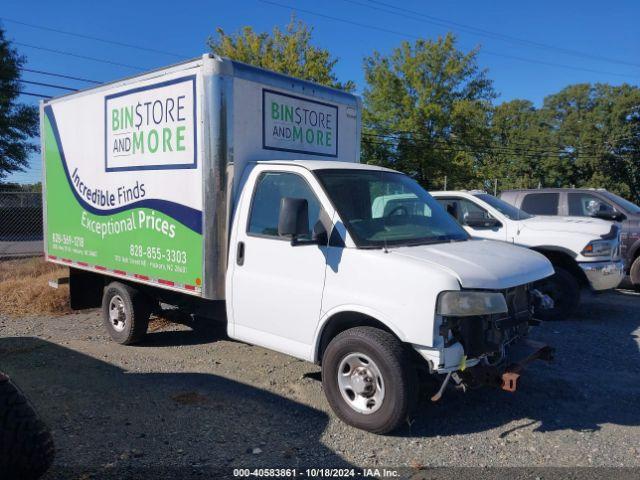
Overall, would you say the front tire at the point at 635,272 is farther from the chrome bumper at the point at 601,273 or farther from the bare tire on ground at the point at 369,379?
the bare tire on ground at the point at 369,379

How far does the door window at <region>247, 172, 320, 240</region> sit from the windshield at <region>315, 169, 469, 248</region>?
0.78 feet

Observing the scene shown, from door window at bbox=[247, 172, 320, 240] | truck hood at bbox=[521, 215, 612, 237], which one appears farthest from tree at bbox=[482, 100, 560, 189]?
door window at bbox=[247, 172, 320, 240]

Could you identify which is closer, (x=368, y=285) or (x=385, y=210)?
(x=368, y=285)

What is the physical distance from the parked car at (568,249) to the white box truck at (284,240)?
3.28m

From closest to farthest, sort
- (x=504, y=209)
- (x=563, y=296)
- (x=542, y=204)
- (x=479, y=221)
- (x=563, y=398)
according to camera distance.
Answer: (x=563, y=398), (x=563, y=296), (x=479, y=221), (x=504, y=209), (x=542, y=204)

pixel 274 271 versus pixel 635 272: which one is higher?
pixel 274 271

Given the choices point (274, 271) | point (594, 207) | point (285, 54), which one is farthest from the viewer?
point (285, 54)

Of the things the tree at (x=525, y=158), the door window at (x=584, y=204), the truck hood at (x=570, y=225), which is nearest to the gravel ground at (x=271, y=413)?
Result: the truck hood at (x=570, y=225)

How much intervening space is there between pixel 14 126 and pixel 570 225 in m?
28.5

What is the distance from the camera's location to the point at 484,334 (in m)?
4.04

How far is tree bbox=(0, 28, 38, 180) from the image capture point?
26.7 m

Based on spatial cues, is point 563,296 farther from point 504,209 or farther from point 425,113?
point 425,113

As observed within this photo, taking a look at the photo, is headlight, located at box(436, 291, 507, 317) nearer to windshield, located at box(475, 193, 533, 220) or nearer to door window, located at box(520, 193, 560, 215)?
windshield, located at box(475, 193, 533, 220)

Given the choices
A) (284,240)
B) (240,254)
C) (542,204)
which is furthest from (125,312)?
(542,204)
